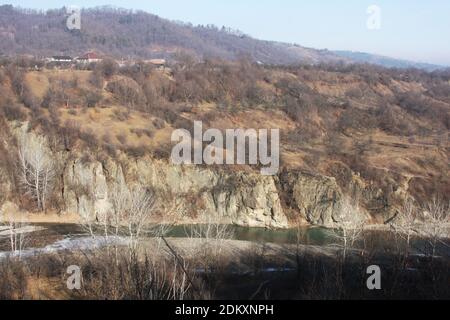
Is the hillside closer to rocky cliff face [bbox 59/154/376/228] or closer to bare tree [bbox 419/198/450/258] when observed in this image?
rocky cliff face [bbox 59/154/376/228]

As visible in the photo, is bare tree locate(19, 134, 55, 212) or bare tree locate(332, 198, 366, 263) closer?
bare tree locate(332, 198, 366, 263)

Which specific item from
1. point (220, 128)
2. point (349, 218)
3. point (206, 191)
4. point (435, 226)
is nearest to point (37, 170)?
point (206, 191)

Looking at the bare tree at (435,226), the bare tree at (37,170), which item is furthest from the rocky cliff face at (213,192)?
the bare tree at (435,226)

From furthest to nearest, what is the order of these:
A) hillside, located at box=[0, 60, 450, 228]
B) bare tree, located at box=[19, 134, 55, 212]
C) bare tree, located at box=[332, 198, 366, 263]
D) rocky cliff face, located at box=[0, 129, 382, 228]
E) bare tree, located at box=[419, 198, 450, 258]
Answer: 1. hillside, located at box=[0, 60, 450, 228]
2. rocky cliff face, located at box=[0, 129, 382, 228]
3. bare tree, located at box=[19, 134, 55, 212]
4. bare tree, located at box=[332, 198, 366, 263]
5. bare tree, located at box=[419, 198, 450, 258]

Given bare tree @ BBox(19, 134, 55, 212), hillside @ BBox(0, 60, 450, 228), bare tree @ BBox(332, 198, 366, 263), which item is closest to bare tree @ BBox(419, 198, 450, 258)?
hillside @ BBox(0, 60, 450, 228)

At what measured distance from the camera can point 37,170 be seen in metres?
47.2

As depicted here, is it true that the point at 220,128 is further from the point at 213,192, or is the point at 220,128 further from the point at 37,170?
the point at 37,170

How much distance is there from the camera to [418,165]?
5856 centimetres

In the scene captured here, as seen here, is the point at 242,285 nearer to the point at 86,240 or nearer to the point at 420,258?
the point at 420,258

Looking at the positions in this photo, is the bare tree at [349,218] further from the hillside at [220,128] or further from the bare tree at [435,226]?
the bare tree at [435,226]

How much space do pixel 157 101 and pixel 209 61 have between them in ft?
99.9

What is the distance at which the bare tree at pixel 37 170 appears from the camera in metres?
47.5

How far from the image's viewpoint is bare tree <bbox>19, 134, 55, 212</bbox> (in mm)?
47531
